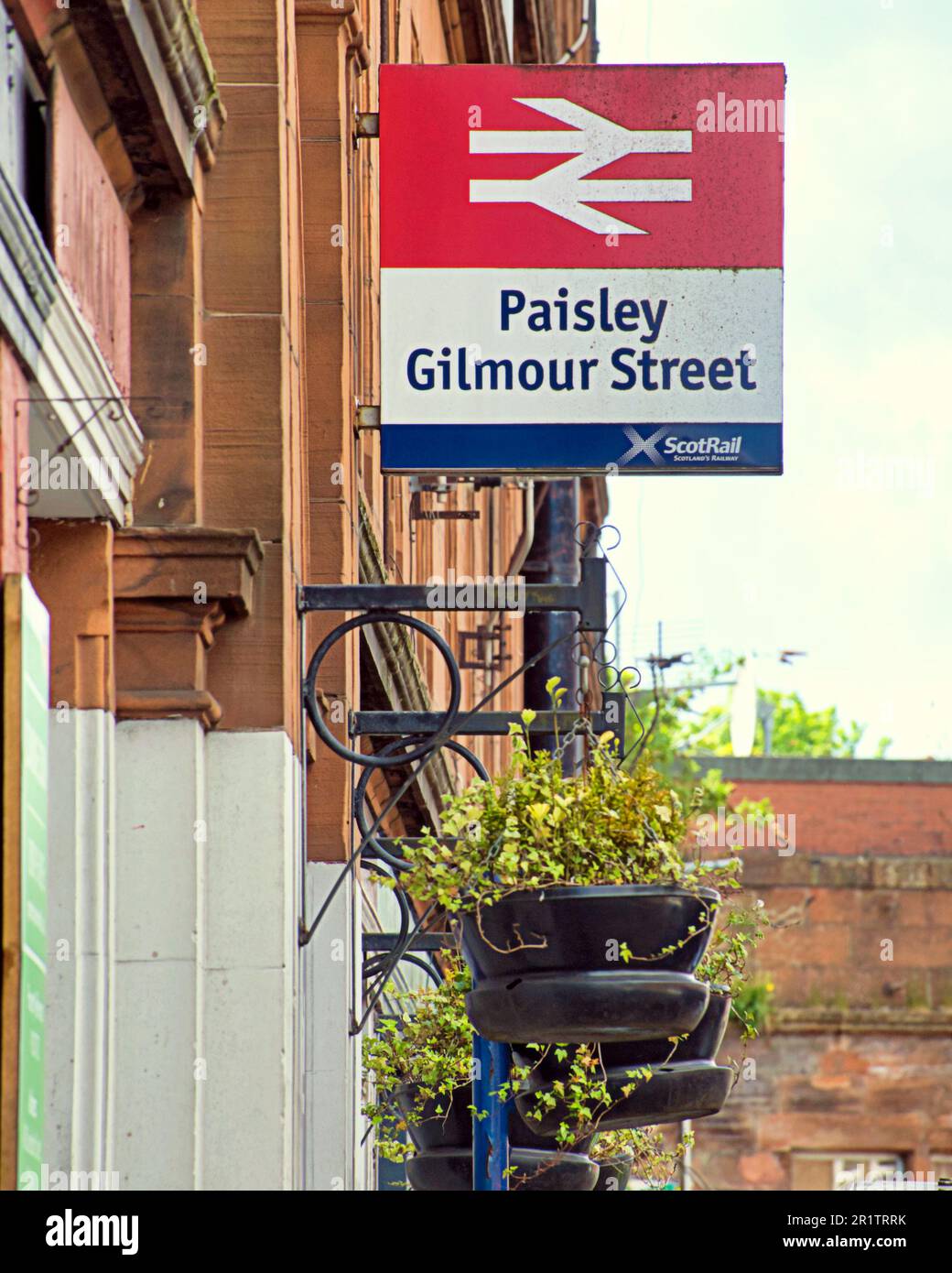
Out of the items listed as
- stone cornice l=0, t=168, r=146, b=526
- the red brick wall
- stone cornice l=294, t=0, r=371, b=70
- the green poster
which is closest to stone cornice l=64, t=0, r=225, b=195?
stone cornice l=0, t=168, r=146, b=526

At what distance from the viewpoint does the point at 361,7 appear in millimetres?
10930

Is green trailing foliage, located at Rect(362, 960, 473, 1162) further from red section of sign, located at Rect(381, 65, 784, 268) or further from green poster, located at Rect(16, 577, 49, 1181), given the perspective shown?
green poster, located at Rect(16, 577, 49, 1181)

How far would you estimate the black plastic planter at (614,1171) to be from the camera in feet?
28.7

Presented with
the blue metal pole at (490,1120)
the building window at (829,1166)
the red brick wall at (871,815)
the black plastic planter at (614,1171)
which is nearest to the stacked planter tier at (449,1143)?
the black plastic planter at (614,1171)

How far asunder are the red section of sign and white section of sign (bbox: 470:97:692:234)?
2 centimetres

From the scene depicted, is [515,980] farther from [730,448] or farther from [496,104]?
[496,104]

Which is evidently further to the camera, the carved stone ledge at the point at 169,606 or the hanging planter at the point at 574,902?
the carved stone ledge at the point at 169,606

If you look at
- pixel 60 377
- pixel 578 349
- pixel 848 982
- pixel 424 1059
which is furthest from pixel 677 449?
pixel 848 982

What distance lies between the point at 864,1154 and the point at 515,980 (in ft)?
121

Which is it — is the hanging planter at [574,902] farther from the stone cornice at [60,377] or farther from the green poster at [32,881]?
the green poster at [32,881]

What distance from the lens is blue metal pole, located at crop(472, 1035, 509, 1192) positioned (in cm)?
711

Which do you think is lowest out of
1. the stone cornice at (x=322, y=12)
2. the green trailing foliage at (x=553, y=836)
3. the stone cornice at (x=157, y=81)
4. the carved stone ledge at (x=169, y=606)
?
the green trailing foliage at (x=553, y=836)

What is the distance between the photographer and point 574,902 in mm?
6109

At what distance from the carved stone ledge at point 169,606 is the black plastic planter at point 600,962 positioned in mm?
1286
